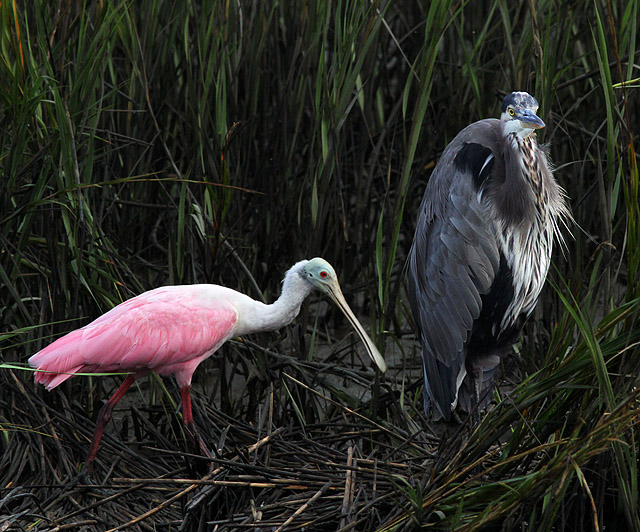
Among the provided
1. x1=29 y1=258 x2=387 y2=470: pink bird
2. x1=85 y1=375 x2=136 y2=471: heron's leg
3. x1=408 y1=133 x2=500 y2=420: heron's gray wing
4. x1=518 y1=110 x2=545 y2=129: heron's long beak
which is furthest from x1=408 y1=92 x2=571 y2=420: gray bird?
x1=85 y1=375 x2=136 y2=471: heron's leg

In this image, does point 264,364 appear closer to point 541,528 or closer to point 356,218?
point 356,218

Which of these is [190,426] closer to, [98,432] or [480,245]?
[98,432]

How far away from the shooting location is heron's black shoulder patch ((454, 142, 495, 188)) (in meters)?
3.65

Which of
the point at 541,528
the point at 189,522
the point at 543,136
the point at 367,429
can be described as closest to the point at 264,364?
the point at 367,429

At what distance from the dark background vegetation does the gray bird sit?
0.17m

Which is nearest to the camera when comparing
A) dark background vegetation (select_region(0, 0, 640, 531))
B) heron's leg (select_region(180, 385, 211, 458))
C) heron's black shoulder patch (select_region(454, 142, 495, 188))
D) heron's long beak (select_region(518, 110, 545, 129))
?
dark background vegetation (select_region(0, 0, 640, 531))

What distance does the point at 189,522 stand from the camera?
3.12 meters

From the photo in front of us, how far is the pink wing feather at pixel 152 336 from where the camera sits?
338 cm

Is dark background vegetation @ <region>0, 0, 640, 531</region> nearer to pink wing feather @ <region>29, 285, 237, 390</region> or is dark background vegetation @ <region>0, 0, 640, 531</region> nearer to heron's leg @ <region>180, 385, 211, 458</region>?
heron's leg @ <region>180, 385, 211, 458</region>

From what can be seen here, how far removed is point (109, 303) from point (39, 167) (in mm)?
573

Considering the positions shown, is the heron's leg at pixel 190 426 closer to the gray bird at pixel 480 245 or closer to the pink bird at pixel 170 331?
the pink bird at pixel 170 331

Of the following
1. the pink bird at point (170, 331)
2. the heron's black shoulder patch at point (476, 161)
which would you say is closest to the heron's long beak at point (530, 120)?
the heron's black shoulder patch at point (476, 161)

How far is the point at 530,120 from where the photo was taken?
3.36m

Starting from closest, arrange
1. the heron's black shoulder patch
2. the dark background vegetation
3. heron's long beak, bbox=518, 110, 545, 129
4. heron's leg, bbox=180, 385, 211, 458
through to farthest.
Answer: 1. the dark background vegetation
2. heron's long beak, bbox=518, 110, 545, 129
3. heron's leg, bbox=180, 385, 211, 458
4. the heron's black shoulder patch
